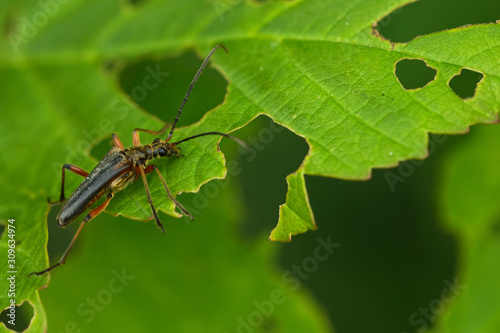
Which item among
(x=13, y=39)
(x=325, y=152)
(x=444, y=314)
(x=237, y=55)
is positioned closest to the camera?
(x=325, y=152)

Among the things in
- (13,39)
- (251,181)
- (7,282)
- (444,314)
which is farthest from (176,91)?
(444,314)

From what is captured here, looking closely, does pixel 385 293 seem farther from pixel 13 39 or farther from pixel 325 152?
pixel 13 39

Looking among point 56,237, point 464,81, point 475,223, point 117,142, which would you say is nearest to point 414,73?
point 464,81

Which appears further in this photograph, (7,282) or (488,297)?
(488,297)

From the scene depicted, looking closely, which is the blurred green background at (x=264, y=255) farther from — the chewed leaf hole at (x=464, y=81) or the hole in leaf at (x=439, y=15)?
the chewed leaf hole at (x=464, y=81)

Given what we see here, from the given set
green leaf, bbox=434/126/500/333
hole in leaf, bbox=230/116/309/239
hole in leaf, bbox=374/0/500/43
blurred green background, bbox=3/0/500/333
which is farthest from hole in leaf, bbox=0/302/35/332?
hole in leaf, bbox=374/0/500/43

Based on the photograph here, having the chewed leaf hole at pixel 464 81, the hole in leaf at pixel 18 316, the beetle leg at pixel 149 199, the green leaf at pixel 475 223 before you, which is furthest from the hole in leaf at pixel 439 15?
the hole in leaf at pixel 18 316
